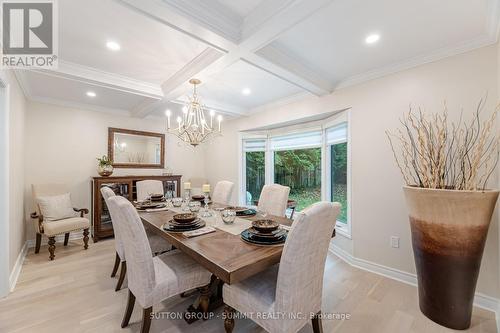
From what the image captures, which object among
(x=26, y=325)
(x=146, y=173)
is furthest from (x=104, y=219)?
(x=26, y=325)

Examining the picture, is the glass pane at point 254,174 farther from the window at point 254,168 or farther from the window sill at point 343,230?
the window sill at point 343,230

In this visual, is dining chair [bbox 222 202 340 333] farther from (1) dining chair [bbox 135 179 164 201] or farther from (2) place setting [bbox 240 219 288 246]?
(1) dining chair [bbox 135 179 164 201]

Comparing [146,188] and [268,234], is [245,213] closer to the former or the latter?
[268,234]

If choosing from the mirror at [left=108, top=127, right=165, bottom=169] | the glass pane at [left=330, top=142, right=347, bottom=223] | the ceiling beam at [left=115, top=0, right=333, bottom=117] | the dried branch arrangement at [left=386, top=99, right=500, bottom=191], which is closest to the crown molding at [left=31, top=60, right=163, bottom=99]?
the ceiling beam at [left=115, top=0, right=333, bottom=117]

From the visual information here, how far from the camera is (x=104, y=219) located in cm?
373

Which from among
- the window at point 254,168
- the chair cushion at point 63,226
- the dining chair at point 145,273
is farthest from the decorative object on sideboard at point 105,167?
the dining chair at point 145,273

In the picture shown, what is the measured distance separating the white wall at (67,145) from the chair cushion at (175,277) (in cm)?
303

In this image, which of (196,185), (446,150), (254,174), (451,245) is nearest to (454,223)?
(451,245)

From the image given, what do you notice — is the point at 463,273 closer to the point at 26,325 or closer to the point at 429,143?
the point at 429,143

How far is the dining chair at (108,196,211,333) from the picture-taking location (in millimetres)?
1420

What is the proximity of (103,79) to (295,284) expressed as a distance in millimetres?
3104

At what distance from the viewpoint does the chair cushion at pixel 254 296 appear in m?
1.28

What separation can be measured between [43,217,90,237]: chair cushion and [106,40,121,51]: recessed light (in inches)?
97.5

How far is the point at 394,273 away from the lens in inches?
96.0
